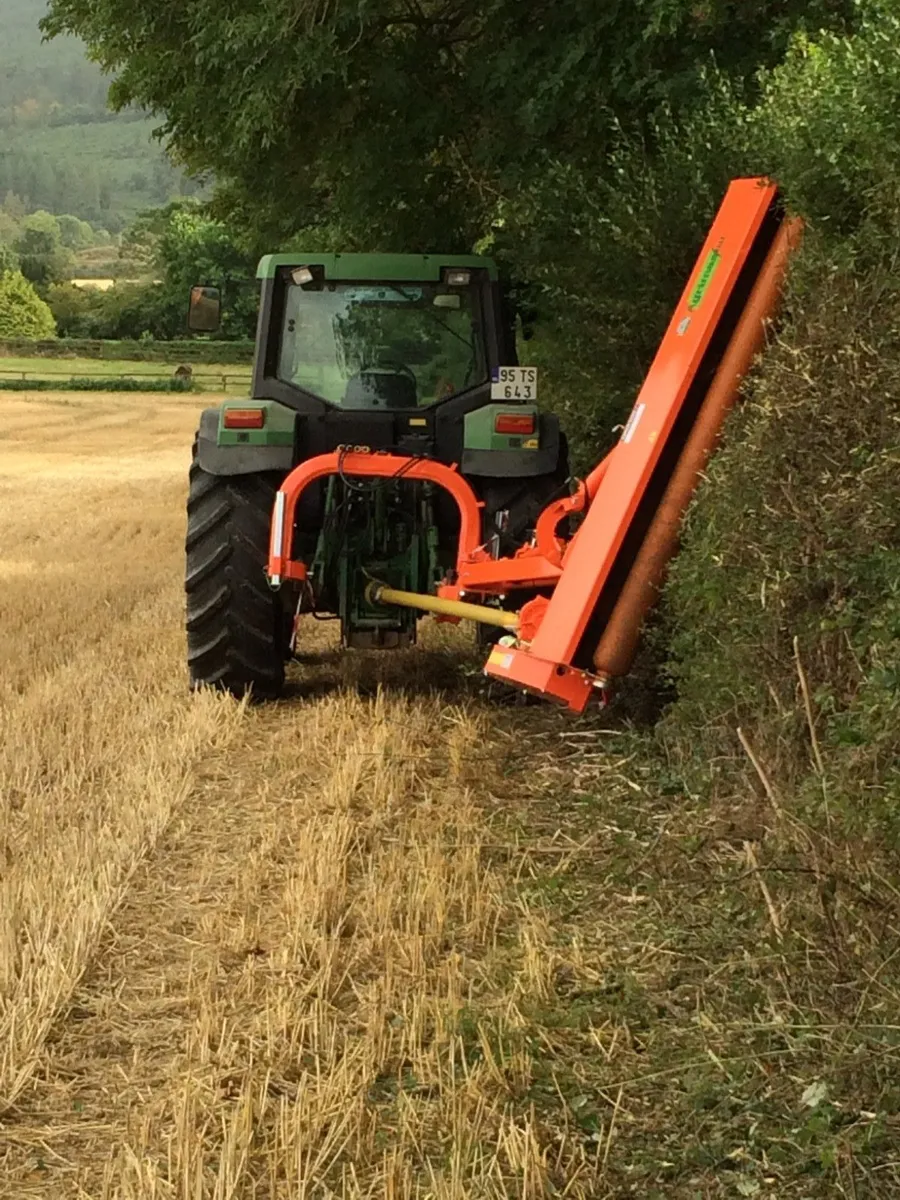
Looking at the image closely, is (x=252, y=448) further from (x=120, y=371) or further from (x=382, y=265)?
(x=120, y=371)

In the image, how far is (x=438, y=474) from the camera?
18.2 ft

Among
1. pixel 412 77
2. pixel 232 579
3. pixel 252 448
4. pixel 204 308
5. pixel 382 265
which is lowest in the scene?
pixel 232 579

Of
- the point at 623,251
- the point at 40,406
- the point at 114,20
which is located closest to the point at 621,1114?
the point at 623,251

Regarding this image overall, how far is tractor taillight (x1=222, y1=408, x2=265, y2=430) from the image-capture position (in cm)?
Answer: 565

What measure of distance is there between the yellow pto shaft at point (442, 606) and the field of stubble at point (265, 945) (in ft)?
1.37

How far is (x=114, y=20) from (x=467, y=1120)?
5.86 meters

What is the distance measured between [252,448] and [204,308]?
918 mm

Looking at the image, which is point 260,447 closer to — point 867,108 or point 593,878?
point 593,878

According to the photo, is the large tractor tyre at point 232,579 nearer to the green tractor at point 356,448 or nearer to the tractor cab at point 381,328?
the green tractor at point 356,448

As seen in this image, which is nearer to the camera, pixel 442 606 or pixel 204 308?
pixel 442 606

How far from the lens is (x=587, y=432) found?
25.2 ft

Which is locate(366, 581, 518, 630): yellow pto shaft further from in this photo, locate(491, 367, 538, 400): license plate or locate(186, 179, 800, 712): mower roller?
locate(491, 367, 538, 400): license plate

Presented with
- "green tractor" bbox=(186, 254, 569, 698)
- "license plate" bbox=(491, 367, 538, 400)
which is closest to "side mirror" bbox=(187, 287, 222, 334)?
"green tractor" bbox=(186, 254, 569, 698)

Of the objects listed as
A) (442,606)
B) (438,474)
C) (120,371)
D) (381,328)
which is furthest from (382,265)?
(120,371)
